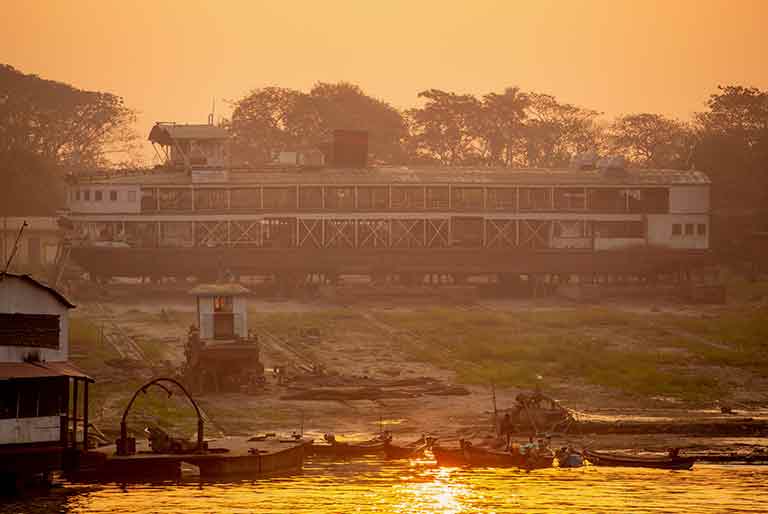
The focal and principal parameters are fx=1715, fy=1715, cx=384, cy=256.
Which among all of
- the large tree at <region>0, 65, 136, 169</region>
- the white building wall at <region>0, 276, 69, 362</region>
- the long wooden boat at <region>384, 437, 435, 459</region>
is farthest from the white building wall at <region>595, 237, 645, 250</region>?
the white building wall at <region>0, 276, 69, 362</region>

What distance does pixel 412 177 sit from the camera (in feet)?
345

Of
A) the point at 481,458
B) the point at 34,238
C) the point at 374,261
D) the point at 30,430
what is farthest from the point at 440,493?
the point at 34,238

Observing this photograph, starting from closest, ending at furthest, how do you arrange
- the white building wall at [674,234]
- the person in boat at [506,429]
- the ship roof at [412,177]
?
the person in boat at [506,429] → the ship roof at [412,177] → the white building wall at [674,234]

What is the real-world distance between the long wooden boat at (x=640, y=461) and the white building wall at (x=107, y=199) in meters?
57.4

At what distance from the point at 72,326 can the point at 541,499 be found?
3873cm

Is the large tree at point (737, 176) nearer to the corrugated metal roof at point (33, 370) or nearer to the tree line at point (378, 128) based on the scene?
the tree line at point (378, 128)

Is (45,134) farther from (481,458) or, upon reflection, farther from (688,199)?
(481,458)

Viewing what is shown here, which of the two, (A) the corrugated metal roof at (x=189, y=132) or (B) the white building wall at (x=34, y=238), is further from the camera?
(B) the white building wall at (x=34, y=238)

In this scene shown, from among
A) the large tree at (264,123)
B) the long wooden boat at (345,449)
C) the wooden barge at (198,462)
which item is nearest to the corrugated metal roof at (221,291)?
the long wooden boat at (345,449)

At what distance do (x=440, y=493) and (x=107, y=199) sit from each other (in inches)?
2355

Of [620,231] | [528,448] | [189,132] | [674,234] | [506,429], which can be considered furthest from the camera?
[189,132]

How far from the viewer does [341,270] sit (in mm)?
101188

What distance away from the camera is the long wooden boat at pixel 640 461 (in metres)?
48.3

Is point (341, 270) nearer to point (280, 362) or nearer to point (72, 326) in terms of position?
point (72, 326)
